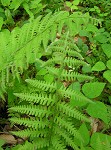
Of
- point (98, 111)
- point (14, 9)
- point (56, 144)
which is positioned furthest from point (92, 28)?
point (56, 144)

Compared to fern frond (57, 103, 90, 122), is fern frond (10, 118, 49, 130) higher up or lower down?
lower down

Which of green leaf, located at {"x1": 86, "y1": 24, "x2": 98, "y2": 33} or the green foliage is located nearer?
green leaf, located at {"x1": 86, "y1": 24, "x2": 98, "y2": 33}

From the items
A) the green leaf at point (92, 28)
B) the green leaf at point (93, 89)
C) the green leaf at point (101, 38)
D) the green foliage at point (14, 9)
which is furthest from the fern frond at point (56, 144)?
the green foliage at point (14, 9)

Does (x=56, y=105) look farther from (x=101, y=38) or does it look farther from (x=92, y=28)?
(x=92, y=28)

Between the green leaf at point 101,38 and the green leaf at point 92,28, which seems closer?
the green leaf at point 101,38

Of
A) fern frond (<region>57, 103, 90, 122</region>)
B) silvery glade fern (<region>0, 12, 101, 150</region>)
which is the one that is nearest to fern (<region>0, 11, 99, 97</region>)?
silvery glade fern (<region>0, 12, 101, 150</region>)

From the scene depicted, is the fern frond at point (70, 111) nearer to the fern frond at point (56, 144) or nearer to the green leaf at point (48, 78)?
the fern frond at point (56, 144)

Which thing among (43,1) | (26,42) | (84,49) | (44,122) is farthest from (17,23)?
(44,122)

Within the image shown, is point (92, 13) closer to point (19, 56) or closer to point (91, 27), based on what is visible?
point (91, 27)

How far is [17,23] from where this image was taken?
3234 mm

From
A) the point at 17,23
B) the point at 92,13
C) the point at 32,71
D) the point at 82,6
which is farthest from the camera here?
the point at 82,6

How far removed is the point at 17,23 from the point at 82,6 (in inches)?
42.5

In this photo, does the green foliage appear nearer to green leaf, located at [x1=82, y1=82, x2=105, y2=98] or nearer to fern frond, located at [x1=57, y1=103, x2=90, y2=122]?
green leaf, located at [x1=82, y1=82, x2=105, y2=98]

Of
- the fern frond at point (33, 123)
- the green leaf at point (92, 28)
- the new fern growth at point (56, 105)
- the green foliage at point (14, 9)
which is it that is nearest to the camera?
the new fern growth at point (56, 105)
